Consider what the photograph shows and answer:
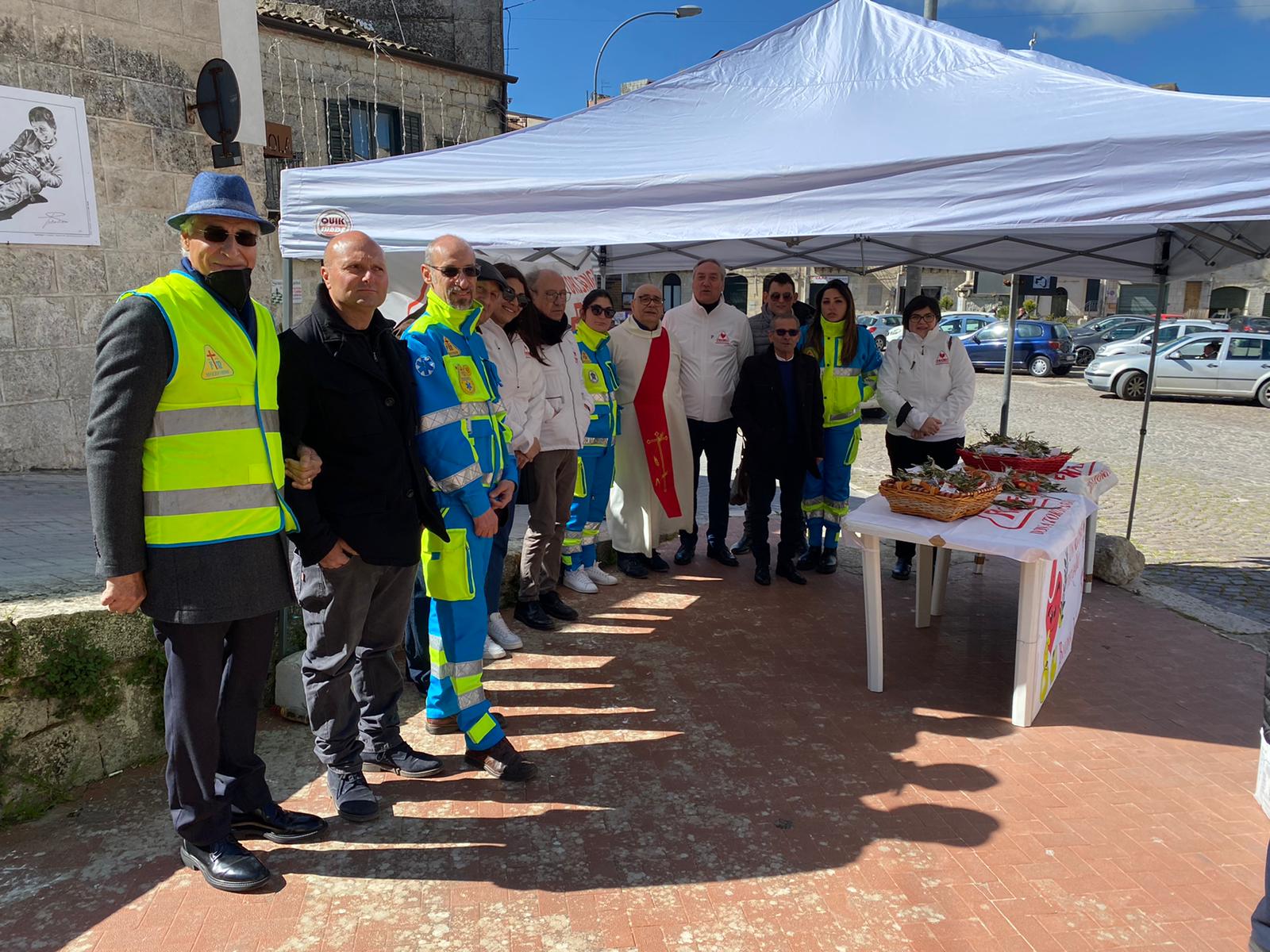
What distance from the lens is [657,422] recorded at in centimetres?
565

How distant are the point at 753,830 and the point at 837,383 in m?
3.24

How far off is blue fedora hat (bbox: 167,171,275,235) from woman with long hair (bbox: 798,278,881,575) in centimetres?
371

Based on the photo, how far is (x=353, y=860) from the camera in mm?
2789

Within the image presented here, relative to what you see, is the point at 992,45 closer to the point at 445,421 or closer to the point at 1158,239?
the point at 1158,239

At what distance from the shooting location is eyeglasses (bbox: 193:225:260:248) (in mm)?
2459

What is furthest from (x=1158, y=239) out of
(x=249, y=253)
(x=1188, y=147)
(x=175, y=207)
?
(x=175, y=207)

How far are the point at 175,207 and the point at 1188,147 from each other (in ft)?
25.1

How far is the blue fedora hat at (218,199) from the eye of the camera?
2.43 m

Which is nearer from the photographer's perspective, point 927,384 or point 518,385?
point 518,385

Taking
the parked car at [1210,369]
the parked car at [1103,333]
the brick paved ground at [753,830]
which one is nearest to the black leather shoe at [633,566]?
the brick paved ground at [753,830]

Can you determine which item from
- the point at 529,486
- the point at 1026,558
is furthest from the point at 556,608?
the point at 1026,558

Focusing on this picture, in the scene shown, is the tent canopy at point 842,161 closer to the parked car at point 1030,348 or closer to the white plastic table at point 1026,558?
the white plastic table at point 1026,558

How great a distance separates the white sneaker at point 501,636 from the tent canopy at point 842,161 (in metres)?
1.91

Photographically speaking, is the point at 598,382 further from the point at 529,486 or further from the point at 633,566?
the point at 633,566
